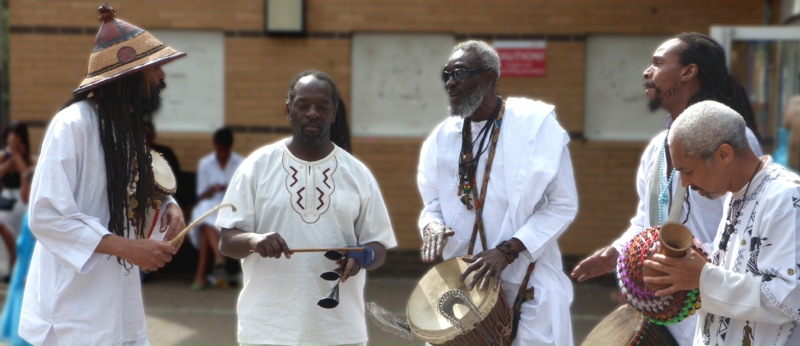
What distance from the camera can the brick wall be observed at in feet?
35.5

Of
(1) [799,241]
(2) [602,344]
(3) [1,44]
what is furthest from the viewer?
(3) [1,44]

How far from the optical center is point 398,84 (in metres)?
11.1

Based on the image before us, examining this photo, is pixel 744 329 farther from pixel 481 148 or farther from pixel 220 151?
pixel 220 151

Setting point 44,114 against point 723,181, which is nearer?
point 723,181

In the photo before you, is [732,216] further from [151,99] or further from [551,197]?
[151,99]

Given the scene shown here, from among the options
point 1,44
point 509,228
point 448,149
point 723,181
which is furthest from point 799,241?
point 1,44

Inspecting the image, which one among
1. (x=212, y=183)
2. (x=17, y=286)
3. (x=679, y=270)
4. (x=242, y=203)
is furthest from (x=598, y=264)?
(x=212, y=183)

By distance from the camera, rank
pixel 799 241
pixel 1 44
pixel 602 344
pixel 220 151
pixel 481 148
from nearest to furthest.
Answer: pixel 799 241 → pixel 602 344 → pixel 481 148 → pixel 220 151 → pixel 1 44

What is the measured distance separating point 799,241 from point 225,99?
8.13 metres

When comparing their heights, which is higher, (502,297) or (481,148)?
(481,148)

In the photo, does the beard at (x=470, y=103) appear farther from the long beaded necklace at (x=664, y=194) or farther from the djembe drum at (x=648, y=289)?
the djembe drum at (x=648, y=289)

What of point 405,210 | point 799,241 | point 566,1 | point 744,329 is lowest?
point 405,210

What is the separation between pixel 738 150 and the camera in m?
3.73

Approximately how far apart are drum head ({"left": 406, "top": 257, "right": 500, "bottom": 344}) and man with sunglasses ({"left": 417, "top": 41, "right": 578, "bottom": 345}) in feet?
0.24
